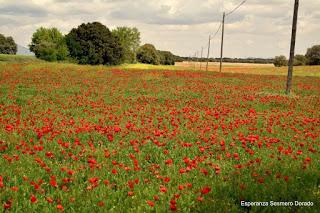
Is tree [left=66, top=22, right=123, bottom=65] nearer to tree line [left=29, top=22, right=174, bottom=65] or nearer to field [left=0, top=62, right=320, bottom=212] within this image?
tree line [left=29, top=22, right=174, bottom=65]

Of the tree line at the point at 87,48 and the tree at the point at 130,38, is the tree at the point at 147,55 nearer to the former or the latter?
the tree at the point at 130,38

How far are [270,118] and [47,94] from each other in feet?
42.3

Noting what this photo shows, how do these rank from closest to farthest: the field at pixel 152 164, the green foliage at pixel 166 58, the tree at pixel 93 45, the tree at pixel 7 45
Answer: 1. the field at pixel 152 164
2. the tree at pixel 93 45
3. the tree at pixel 7 45
4. the green foliage at pixel 166 58

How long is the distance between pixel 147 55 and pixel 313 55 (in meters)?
59.0

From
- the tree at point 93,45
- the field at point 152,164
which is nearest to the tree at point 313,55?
the tree at point 93,45

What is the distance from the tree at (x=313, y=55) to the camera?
126800 millimetres

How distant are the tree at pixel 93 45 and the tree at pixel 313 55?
235 feet

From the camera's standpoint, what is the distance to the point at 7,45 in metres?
150

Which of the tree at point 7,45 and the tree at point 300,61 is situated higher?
the tree at point 7,45

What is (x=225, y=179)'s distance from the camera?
7062mm

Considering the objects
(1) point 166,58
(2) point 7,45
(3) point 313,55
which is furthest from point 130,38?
(3) point 313,55

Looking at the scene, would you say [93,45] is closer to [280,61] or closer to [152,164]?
[280,61]

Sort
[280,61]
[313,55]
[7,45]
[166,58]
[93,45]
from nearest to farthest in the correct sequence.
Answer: [93,45]
[313,55]
[280,61]
[7,45]
[166,58]

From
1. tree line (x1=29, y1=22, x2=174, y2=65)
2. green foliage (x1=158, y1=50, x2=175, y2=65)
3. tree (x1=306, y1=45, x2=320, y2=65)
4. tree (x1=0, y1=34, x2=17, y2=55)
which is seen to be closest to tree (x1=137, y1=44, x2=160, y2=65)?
green foliage (x1=158, y1=50, x2=175, y2=65)
